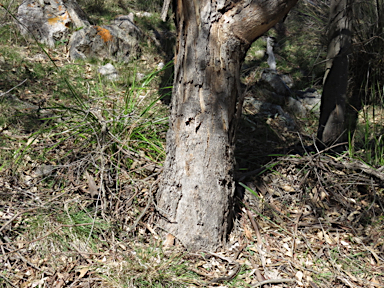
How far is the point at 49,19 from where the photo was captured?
230 inches

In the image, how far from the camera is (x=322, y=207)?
326cm

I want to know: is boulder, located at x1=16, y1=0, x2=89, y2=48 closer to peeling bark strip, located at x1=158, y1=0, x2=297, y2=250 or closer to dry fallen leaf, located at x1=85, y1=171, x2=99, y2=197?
dry fallen leaf, located at x1=85, y1=171, x2=99, y2=197

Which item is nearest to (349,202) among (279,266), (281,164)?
(281,164)

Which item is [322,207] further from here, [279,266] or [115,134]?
[115,134]

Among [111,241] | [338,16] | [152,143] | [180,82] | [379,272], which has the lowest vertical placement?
[379,272]

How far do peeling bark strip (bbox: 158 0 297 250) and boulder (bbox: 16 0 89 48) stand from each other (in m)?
4.01

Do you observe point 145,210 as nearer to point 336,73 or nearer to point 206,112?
point 206,112

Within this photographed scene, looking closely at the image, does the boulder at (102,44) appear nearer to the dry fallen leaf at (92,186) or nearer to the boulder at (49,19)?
the boulder at (49,19)

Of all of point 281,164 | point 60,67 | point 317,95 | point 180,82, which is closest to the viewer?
point 180,82

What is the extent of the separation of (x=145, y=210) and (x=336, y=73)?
2.82m

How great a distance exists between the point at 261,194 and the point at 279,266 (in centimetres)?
84

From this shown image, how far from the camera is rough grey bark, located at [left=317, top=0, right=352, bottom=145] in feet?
12.7

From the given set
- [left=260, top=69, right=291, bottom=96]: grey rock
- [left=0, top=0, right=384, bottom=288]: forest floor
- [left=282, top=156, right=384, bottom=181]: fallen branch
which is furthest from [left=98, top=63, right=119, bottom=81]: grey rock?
[left=282, top=156, right=384, bottom=181]: fallen branch

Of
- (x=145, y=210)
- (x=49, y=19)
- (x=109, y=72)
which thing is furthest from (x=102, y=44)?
(x=145, y=210)
